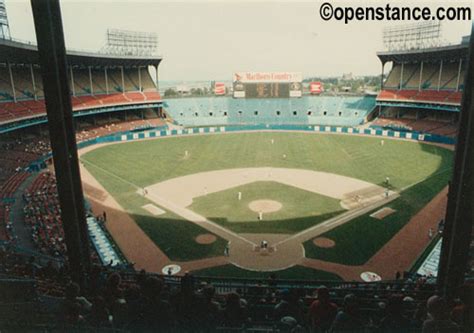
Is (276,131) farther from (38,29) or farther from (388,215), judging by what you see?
(38,29)

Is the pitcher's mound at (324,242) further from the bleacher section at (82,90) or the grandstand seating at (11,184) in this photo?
the bleacher section at (82,90)

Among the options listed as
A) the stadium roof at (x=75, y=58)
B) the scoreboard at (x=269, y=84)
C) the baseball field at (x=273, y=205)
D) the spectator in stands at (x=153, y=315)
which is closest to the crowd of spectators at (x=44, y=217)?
the baseball field at (x=273, y=205)

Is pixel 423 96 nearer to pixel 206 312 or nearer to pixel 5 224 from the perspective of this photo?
pixel 5 224

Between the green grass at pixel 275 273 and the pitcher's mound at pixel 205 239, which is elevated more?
the pitcher's mound at pixel 205 239

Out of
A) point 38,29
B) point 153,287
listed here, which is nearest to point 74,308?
point 153,287

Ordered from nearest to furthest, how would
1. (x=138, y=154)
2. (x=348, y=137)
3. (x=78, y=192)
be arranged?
(x=78, y=192), (x=138, y=154), (x=348, y=137)
